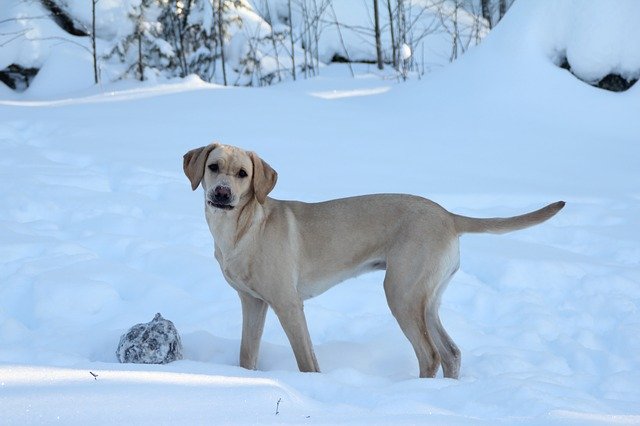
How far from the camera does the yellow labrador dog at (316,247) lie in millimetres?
4508

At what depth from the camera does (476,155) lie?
30.6ft

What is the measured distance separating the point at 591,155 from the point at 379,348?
5.33m

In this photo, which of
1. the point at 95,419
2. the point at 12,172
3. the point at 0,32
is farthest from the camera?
the point at 0,32

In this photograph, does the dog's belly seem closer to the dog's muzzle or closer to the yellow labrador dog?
the yellow labrador dog

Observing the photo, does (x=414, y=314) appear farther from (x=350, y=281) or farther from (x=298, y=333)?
(x=350, y=281)

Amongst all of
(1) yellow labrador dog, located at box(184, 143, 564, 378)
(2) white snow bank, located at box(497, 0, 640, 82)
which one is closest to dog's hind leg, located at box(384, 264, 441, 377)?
(1) yellow labrador dog, located at box(184, 143, 564, 378)

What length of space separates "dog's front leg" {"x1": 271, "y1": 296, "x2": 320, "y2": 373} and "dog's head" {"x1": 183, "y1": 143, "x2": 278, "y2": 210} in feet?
1.98

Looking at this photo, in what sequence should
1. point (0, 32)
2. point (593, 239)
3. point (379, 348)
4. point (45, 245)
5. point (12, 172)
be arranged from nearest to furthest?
point (379, 348) < point (45, 245) < point (593, 239) < point (12, 172) < point (0, 32)

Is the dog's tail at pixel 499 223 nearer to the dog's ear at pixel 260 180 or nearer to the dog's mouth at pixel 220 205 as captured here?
the dog's ear at pixel 260 180

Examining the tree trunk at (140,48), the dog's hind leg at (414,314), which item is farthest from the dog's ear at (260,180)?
the tree trunk at (140,48)

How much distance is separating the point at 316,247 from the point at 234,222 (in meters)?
0.51

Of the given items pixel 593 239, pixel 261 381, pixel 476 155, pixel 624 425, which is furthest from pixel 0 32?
pixel 624 425

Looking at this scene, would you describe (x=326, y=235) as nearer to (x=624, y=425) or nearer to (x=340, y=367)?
(x=340, y=367)

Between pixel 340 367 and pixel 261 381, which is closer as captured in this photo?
pixel 261 381
